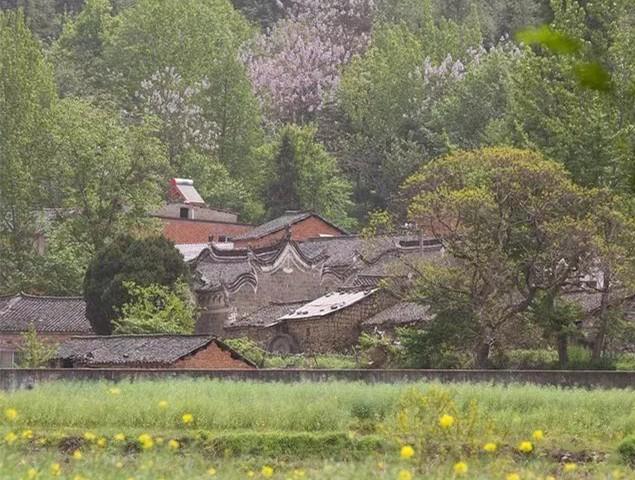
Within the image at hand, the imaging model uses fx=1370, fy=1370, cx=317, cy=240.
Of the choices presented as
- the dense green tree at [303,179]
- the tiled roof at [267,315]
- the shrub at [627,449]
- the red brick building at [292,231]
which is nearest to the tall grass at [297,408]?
the shrub at [627,449]

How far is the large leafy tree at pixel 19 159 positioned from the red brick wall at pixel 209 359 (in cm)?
2054

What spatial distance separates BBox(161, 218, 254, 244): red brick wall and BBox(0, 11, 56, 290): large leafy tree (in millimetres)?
11974

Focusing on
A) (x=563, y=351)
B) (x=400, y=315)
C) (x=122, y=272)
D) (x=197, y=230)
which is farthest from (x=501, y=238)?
(x=197, y=230)

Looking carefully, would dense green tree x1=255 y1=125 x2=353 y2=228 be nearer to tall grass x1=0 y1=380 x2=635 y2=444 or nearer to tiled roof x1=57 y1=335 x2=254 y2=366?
tiled roof x1=57 y1=335 x2=254 y2=366

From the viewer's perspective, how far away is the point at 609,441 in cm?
2114

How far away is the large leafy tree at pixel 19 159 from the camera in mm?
52656

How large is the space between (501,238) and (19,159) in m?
23.2

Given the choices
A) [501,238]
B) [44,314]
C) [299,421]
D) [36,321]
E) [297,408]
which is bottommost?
[299,421]

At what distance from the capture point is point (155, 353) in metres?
34.3

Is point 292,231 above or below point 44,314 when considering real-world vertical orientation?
above

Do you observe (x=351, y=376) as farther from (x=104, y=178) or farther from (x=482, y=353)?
(x=104, y=178)

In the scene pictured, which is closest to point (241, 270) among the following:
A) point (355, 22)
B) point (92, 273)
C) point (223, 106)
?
point (92, 273)

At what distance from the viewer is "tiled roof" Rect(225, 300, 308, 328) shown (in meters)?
47.3

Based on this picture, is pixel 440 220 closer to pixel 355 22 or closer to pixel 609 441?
pixel 609 441
